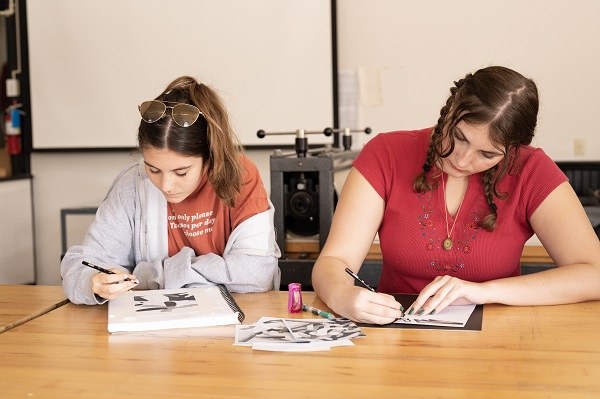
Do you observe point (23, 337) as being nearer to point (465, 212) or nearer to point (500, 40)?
point (465, 212)

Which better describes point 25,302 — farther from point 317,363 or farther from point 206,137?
point 317,363

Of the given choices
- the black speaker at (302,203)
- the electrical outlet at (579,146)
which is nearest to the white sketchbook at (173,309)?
the black speaker at (302,203)

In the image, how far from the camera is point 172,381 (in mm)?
1186

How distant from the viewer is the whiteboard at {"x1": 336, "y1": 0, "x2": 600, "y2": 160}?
406cm

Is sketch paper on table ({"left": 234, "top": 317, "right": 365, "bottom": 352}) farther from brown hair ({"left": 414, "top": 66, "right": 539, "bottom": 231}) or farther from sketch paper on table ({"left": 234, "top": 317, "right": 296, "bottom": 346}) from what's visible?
brown hair ({"left": 414, "top": 66, "right": 539, "bottom": 231})

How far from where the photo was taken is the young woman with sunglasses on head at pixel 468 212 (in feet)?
5.33

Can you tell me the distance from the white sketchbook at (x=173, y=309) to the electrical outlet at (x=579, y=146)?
288 centimetres

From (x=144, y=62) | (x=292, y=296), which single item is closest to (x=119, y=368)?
(x=292, y=296)

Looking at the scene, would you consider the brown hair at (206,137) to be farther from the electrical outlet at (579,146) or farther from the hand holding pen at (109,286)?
the electrical outlet at (579,146)

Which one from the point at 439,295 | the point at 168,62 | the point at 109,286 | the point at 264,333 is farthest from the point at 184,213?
the point at 168,62

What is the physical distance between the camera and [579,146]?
4.09m

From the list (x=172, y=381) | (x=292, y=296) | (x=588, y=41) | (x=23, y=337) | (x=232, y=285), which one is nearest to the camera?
(x=172, y=381)

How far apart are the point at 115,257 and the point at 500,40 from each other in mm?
2869

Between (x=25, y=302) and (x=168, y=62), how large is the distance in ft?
9.15
